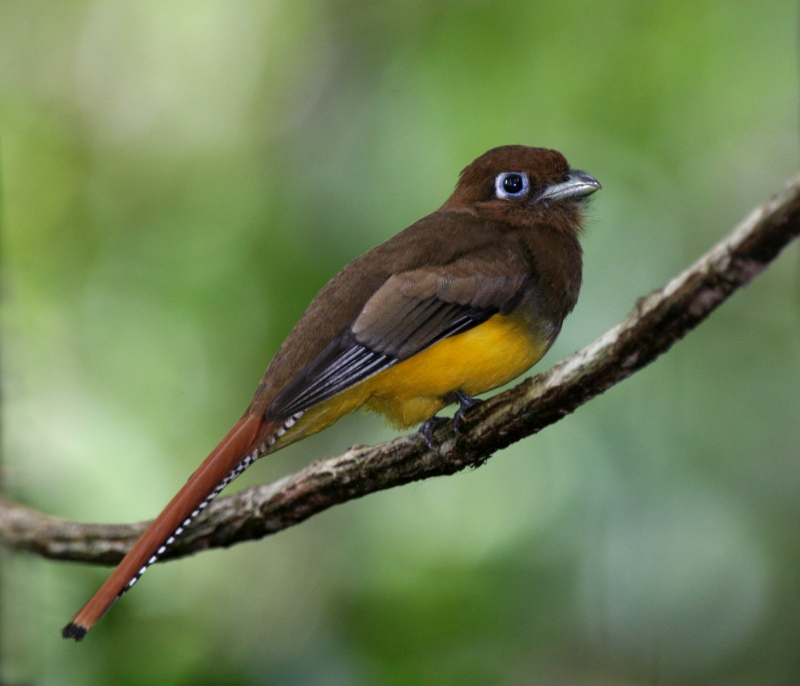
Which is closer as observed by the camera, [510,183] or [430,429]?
[430,429]

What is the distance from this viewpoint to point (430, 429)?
10.6 ft

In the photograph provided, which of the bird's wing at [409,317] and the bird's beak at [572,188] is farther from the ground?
the bird's beak at [572,188]

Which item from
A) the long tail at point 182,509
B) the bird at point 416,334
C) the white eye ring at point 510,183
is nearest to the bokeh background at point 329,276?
the white eye ring at point 510,183

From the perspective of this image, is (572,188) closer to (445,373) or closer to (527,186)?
(527,186)

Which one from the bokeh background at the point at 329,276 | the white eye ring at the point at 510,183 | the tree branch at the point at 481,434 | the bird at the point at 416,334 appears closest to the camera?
the tree branch at the point at 481,434

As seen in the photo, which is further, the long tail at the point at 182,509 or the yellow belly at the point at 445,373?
the yellow belly at the point at 445,373

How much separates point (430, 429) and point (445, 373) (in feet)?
0.81

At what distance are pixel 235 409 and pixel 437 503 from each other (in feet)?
3.80

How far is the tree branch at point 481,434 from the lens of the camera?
208 cm

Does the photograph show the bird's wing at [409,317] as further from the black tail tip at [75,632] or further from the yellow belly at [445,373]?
the black tail tip at [75,632]

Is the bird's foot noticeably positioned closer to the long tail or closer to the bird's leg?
the bird's leg

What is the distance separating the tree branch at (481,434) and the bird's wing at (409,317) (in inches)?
11.1

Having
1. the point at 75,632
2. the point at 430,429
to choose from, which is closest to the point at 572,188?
the point at 430,429

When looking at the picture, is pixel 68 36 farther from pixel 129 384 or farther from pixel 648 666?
pixel 648 666
